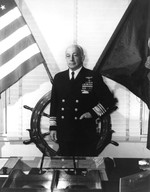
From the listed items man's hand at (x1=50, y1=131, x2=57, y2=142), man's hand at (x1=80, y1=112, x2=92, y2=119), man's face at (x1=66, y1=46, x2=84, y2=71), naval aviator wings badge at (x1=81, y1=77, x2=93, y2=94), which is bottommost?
man's hand at (x1=50, y1=131, x2=57, y2=142)

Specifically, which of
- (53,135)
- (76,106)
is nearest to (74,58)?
(76,106)

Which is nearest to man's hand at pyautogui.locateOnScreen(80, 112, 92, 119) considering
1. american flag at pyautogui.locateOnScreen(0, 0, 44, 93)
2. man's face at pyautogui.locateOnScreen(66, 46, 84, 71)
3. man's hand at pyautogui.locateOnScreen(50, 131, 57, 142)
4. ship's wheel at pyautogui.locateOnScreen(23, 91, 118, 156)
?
ship's wheel at pyautogui.locateOnScreen(23, 91, 118, 156)

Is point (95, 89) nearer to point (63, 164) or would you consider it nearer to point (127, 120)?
point (127, 120)

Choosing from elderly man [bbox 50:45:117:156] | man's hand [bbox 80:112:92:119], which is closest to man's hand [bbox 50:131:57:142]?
elderly man [bbox 50:45:117:156]

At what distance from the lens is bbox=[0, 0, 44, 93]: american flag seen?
2037mm

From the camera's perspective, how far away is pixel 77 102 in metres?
2.10

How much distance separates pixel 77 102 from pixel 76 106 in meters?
0.03

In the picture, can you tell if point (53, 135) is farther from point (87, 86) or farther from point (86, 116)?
point (87, 86)

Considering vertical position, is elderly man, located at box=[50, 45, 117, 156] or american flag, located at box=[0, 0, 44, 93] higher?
american flag, located at box=[0, 0, 44, 93]

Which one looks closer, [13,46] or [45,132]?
[13,46]

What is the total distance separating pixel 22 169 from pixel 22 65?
720 millimetres

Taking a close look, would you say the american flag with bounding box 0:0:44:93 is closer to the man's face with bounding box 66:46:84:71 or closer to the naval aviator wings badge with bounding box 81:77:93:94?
the man's face with bounding box 66:46:84:71

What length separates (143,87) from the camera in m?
2.05

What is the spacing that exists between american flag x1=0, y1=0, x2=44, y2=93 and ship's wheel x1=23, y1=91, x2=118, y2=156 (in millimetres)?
239
